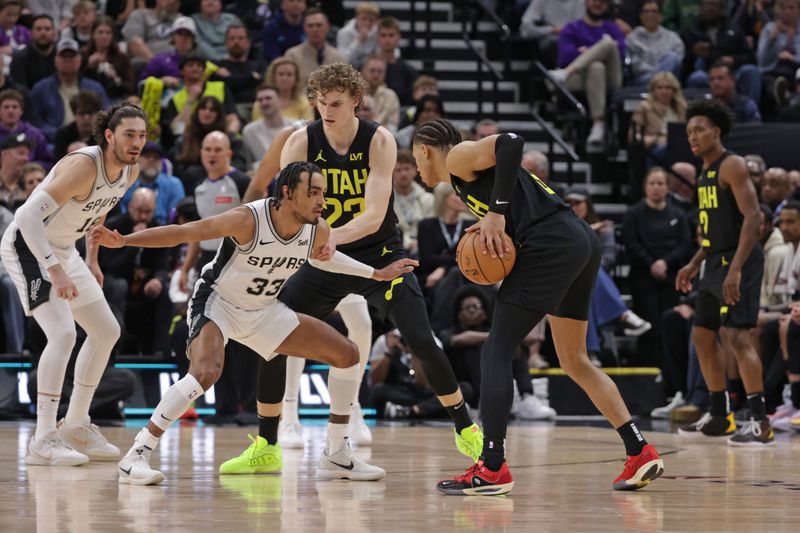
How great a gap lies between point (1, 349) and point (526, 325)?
20.1 feet

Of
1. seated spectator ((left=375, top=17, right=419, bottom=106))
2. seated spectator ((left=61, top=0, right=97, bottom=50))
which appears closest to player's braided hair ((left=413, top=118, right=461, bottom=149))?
seated spectator ((left=375, top=17, right=419, bottom=106))

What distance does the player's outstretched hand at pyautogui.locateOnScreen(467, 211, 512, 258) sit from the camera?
17.8ft

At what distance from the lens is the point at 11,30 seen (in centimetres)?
1343

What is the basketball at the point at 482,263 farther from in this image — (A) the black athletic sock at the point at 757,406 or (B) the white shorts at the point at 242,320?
(A) the black athletic sock at the point at 757,406

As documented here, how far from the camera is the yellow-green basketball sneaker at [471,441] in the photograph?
641 cm

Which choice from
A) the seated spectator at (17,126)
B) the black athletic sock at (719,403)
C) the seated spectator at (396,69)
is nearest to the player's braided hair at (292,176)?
the black athletic sock at (719,403)

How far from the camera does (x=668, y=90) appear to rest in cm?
1321

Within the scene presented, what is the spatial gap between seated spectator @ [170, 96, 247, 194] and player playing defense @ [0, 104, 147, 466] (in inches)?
185

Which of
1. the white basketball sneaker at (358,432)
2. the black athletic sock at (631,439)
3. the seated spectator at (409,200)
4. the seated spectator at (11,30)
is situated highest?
the seated spectator at (11,30)

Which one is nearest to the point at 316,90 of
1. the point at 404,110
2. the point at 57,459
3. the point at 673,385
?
the point at 57,459

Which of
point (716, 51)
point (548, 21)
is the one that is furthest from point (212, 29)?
point (716, 51)

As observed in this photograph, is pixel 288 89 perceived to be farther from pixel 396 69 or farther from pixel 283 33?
pixel 283 33

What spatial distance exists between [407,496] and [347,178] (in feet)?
6.16

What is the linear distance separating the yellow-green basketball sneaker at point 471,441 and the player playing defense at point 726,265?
99.4 inches
